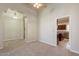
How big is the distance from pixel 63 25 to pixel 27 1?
0.62 m

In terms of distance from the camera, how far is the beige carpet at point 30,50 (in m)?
1.58

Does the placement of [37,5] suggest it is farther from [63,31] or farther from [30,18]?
[63,31]

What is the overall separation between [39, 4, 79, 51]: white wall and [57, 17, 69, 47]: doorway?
0.15 ft

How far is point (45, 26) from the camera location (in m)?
1.71

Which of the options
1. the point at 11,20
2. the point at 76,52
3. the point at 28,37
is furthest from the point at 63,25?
the point at 11,20

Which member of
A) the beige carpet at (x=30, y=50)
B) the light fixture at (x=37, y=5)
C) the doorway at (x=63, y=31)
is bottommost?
the beige carpet at (x=30, y=50)

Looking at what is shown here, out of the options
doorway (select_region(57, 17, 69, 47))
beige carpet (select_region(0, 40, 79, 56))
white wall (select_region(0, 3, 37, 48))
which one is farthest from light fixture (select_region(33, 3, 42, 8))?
beige carpet (select_region(0, 40, 79, 56))

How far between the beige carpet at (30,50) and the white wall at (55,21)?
0.10m

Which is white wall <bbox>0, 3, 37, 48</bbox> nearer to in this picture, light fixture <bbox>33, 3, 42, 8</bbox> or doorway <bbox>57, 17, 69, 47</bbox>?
light fixture <bbox>33, 3, 42, 8</bbox>

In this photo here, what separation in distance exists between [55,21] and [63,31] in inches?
7.4

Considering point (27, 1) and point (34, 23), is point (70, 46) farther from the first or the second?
point (27, 1)

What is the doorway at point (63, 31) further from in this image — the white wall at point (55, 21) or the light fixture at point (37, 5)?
the light fixture at point (37, 5)

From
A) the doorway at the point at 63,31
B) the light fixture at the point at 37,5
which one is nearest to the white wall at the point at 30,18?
the light fixture at the point at 37,5

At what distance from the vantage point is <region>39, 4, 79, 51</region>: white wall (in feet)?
5.05
